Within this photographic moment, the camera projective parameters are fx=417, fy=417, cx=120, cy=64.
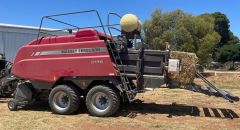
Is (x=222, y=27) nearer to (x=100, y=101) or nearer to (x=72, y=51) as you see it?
(x=72, y=51)

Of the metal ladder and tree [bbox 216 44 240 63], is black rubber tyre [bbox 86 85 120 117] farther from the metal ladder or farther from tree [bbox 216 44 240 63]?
tree [bbox 216 44 240 63]

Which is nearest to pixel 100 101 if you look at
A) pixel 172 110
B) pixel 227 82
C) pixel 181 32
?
pixel 172 110

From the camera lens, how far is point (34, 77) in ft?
39.7

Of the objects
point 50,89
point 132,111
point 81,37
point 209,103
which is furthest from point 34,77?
point 209,103

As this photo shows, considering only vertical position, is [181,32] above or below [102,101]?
above

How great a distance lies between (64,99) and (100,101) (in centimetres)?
115

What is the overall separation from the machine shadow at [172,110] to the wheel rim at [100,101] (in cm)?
54

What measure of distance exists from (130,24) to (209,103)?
4.44 meters

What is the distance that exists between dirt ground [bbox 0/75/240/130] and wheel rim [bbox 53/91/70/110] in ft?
1.10

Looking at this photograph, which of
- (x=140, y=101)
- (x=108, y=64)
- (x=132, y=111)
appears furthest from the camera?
(x=140, y=101)

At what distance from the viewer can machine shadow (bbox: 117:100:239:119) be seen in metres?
11.5

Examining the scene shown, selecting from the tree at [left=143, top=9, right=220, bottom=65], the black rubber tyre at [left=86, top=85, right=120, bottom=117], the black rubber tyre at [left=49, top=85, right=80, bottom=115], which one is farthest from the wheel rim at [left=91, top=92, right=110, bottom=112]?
the tree at [left=143, top=9, right=220, bottom=65]

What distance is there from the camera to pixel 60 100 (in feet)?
38.7

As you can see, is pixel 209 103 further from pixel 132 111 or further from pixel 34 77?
pixel 34 77
